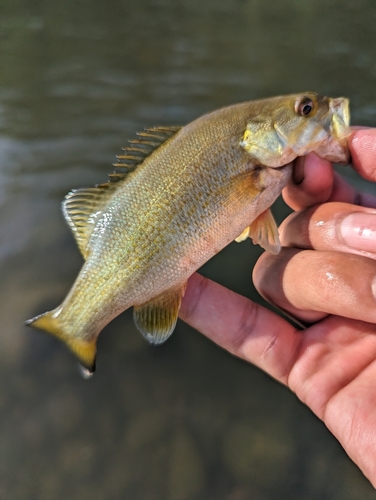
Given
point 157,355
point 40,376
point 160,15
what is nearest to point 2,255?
point 40,376

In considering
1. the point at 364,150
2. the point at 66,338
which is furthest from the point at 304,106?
the point at 66,338

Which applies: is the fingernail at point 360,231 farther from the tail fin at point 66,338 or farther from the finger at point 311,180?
the tail fin at point 66,338

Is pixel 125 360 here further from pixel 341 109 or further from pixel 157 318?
pixel 341 109

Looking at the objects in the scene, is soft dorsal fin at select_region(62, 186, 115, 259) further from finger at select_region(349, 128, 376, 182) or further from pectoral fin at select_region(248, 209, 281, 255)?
finger at select_region(349, 128, 376, 182)

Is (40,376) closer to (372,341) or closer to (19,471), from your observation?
(19,471)

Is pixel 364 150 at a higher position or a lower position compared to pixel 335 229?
higher

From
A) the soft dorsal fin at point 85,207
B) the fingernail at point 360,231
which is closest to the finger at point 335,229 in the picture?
the fingernail at point 360,231

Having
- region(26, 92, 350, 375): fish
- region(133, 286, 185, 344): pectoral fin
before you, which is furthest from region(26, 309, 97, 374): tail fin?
region(133, 286, 185, 344): pectoral fin
